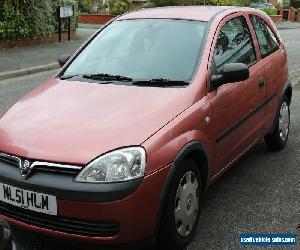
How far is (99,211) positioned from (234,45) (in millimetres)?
2352

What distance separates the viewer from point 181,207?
347cm

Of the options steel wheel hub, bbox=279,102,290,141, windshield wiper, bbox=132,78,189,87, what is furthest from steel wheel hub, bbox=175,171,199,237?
steel wheel hub, bbox=279,102,290,141

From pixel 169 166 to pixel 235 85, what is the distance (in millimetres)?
1433

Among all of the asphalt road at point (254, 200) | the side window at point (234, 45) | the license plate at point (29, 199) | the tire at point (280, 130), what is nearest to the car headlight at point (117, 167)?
the license plate at point (29, 199)

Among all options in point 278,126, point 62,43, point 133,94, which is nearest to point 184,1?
point 62,43

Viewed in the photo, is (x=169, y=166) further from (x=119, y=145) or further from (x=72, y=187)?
(x=72, y=187)

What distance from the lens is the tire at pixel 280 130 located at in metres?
5.63

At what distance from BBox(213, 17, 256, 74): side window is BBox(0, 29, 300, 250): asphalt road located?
1173 millimetres

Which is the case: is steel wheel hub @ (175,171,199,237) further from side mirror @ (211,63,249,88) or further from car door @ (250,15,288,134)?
car door @ (250,15,288,134)

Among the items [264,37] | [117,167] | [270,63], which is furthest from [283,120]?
[117,167]

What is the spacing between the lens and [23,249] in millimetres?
3514

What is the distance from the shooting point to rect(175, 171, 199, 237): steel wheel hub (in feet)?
11.3

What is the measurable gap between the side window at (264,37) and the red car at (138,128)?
0.05 meters

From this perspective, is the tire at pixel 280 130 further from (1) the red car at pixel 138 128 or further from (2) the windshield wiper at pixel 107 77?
(2) the windshield wiper at pixel 107 77
